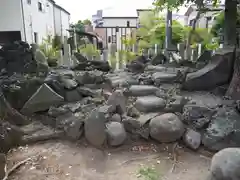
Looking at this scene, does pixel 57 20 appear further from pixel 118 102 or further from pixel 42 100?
pixel 118 102

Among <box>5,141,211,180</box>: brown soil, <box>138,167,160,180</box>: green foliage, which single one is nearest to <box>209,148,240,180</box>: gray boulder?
<box>5,141,211,180</box>: brown soil

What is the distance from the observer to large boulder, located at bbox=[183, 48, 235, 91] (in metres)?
2.82

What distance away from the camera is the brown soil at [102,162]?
186 centimetres

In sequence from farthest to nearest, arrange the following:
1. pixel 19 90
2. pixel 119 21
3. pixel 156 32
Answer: pixel 119 21, pixel 156 32, pixel 19 90

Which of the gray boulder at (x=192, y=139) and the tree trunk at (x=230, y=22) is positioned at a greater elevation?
the tree trunk at (x=230, y=22)

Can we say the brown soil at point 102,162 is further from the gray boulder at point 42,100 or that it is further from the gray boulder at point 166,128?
the gray boulder at point 42,100

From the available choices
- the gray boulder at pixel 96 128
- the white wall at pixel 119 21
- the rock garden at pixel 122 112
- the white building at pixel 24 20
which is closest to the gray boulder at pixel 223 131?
the rock garden at pixel 122 112

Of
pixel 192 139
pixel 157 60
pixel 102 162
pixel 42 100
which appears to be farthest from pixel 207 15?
pixel 102 162

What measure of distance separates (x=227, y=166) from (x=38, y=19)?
9.54m

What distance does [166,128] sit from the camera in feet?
7.32

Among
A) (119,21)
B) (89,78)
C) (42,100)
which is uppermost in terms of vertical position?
(119,21)

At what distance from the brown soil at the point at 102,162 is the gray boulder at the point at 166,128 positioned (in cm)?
9

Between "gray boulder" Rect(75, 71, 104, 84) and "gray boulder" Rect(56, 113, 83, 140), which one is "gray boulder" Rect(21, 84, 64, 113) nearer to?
"gray boulder" Rect(56, 113, 83, 140)

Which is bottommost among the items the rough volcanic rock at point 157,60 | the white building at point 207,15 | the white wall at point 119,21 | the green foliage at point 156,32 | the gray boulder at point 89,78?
the gray boulder at point 89,78
